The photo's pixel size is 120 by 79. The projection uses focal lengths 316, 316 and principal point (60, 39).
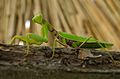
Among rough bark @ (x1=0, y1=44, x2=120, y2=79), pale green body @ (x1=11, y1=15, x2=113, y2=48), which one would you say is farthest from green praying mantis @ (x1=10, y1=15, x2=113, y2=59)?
rough bark @ (x1=0, y1=44, x2=120, y2=79)

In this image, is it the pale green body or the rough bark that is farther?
the pale green body

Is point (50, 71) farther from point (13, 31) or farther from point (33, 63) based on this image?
point (13, 31)

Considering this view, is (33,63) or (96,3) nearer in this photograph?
(33,63)

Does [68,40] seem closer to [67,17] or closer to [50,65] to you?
[50,65]

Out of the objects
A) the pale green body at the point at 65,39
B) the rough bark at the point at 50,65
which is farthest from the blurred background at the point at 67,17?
the rough bark at the point at 50,65

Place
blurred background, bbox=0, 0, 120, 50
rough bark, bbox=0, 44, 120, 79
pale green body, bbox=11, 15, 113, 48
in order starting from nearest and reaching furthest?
rough bark, bbox=0, 44, 120, 79, pale green body, bbox=11, 15, 113, 48, blurred background, bbox=0, 0, 120, 50

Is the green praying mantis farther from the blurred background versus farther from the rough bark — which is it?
the blurred background

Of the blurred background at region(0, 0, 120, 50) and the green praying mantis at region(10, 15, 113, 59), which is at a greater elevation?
the blurred background at region(0, 0, 120, 50)

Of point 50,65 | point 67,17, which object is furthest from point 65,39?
point 67,17

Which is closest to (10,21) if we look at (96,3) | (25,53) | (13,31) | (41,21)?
(13,31)
